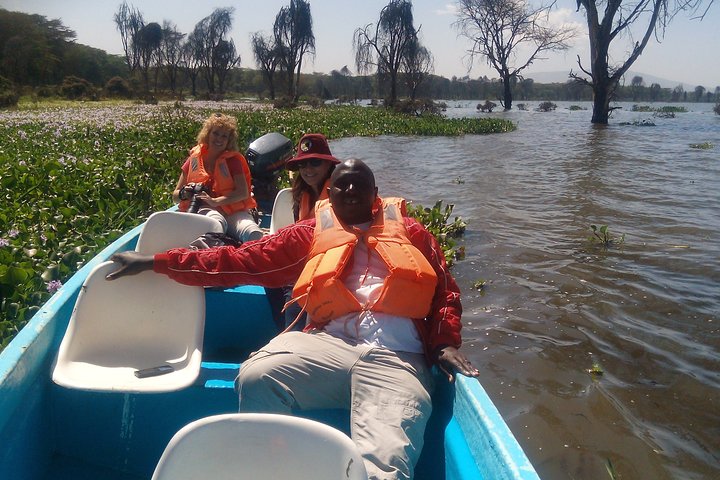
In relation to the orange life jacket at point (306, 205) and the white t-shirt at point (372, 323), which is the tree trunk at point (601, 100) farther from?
the white t-shirt at point (372, 323)

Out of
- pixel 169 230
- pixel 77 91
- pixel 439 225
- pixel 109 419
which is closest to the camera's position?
pixel 109 419

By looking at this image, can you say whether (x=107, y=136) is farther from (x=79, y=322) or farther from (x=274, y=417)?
(x=274, y=417)

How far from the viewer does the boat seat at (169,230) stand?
2668 mm

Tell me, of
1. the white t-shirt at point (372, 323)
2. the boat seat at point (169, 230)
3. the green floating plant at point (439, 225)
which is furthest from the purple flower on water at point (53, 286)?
the green floating plant at point (439, 225)

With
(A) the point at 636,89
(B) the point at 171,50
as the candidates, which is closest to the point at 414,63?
(B) the point at 171,50

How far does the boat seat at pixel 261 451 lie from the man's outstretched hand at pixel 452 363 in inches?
34.3

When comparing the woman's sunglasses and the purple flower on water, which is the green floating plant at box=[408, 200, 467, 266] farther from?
the purple flower on water

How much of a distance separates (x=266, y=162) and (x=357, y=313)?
11.0 ft

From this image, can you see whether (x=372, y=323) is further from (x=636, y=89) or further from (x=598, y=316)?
(x=636, y=89)

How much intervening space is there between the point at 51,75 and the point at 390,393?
1817 inches

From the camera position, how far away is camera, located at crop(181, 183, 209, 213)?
13.9 ft

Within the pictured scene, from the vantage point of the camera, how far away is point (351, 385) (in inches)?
78.2

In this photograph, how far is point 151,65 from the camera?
1943 inches

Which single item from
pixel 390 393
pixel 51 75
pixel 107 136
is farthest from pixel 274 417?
pixel 51 75
